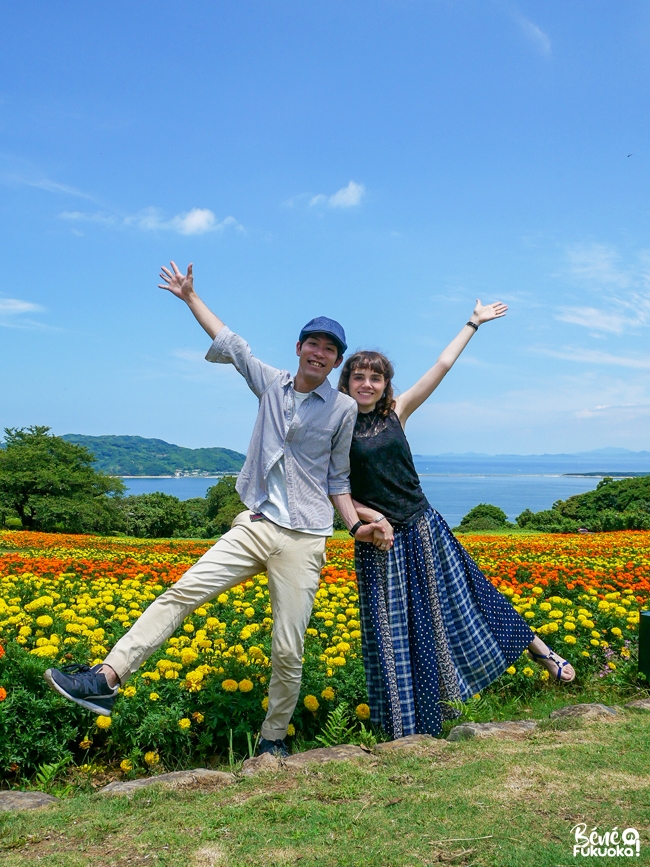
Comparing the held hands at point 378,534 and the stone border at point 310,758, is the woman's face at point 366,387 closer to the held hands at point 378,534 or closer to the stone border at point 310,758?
the held hands at point 378,534

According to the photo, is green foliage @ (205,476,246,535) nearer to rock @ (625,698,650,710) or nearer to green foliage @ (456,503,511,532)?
green foliage @ (456,503,511,532)

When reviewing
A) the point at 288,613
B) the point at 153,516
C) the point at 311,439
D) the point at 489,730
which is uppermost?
the point at 311,439

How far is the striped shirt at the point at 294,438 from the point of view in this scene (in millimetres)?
3240

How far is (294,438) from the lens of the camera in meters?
3.25

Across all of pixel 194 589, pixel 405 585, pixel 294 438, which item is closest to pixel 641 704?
pixel 405 585

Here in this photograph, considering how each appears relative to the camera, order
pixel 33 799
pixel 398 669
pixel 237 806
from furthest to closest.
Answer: pixel 398 669 → pixel 33 799 → pixel 237 806

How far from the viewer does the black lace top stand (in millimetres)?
3529

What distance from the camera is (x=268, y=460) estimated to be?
323 cm

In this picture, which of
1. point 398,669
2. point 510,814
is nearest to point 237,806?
point 510,814

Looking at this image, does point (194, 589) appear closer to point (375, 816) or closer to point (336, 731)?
point (336, 731)

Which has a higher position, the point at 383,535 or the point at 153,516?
the point at 383,535

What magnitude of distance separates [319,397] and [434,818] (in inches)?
70.9

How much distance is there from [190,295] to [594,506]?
28578 mm

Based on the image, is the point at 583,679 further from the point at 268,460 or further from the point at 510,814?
the point at 268,460
